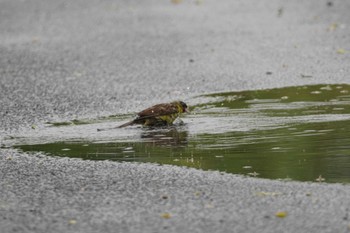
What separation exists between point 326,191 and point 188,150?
2.01 m

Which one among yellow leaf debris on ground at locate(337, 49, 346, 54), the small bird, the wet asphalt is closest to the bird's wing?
the small bird

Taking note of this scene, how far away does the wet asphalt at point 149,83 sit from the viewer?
247 inches

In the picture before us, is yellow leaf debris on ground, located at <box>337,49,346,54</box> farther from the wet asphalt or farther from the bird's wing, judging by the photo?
the bird's wing

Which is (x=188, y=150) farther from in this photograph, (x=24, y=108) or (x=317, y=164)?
(x=24, y=108)

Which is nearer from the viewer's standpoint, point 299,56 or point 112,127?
point 112,127

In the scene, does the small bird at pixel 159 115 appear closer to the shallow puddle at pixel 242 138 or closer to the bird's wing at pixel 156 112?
the bird's wing at pixel 156 112

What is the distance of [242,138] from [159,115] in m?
1.23

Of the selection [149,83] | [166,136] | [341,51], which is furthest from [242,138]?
[341,51]

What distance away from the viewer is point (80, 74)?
13.6 m

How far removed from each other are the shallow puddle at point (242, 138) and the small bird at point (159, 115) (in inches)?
4.2

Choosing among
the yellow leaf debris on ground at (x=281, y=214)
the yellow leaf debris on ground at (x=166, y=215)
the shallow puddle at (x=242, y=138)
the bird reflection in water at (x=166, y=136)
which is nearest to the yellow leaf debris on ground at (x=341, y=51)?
the shallow puddle at (x=242, y=138)

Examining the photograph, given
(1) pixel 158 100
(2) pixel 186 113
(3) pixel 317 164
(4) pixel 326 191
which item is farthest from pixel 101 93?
(4) pixel 326 191

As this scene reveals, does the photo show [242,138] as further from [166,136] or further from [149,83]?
[149,83]

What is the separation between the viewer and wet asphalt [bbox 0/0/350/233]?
20.6 feet
